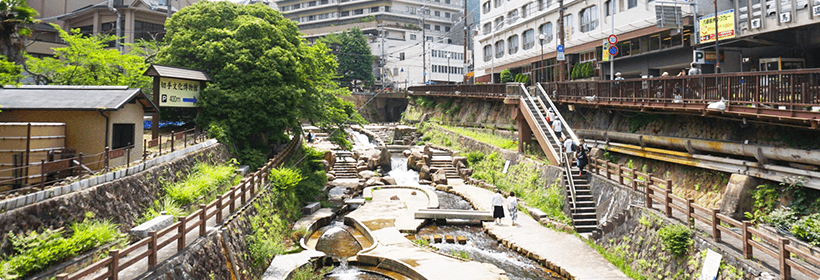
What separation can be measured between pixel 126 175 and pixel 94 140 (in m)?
1.40

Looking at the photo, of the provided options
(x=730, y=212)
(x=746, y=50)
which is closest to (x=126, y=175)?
(x=730, y=212)

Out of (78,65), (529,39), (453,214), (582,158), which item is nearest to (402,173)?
(453,214)

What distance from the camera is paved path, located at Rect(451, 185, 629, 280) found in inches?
567

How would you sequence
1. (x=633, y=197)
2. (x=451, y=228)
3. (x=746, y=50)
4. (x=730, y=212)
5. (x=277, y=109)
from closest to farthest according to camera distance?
(x=730, y=212) < (x=633, y=197) < (x=451, y=228) < (x=277, y=109) < (x=746, y=50)

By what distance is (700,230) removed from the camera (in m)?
12.7

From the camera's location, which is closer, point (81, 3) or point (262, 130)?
point (262, 130)

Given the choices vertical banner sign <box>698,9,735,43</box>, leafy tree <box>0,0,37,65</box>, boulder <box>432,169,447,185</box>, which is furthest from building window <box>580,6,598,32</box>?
leafy tree <box>0,0,37,65</box>

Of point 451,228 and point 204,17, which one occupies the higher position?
point 204,17

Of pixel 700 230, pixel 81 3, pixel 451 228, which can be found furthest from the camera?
pixel 81 3

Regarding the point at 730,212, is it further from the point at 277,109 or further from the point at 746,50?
the point at 277,109

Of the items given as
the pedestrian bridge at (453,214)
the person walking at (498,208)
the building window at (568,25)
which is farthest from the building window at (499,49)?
the person walking at (498,208)

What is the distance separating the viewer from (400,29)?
94.8 meters

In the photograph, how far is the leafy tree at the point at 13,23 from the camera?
1703 cm

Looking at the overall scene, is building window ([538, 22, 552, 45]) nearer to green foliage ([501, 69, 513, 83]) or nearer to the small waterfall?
green foliage ([501, 69, 513, 83])
